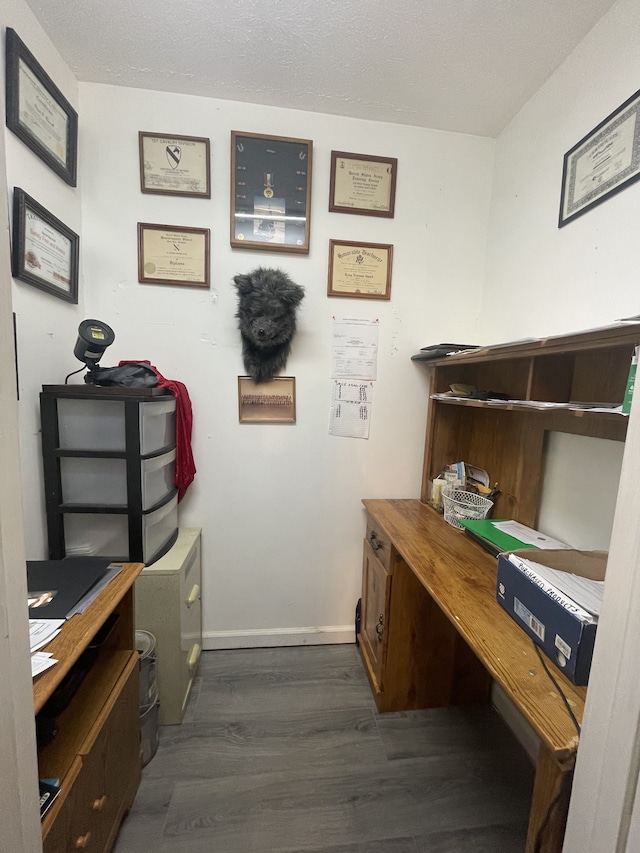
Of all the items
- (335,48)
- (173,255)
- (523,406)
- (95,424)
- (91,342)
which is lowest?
(95,424)

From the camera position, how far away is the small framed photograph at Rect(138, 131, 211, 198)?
4.96ft

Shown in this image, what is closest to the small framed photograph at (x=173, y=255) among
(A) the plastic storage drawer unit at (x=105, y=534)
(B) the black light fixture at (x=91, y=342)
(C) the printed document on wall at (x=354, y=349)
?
(B) the black light fixture at (x=91, y=342)

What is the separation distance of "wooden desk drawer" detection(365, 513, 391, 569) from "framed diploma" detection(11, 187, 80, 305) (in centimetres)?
164

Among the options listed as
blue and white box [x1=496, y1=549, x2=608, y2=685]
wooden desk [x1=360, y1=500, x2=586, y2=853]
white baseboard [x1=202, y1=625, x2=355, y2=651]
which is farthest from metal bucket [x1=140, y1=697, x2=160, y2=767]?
blue and white box [x1=496, y1=549, x2=608, y2=685]

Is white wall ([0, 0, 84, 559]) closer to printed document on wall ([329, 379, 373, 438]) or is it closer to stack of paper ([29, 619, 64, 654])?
stack of paper ([29, 619, 64, 654])

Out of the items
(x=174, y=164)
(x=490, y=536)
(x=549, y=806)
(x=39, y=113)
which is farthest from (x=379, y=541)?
(x=39, y=113)

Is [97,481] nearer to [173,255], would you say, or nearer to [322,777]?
[173,255]

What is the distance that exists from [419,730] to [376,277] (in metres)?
2.03

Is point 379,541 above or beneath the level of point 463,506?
beneath

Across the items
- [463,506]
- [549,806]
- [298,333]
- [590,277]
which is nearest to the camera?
[549,806]

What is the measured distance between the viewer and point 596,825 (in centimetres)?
50

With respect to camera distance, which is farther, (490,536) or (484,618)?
(490,536)

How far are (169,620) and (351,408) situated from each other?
122cm

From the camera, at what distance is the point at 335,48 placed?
128 centimetres
